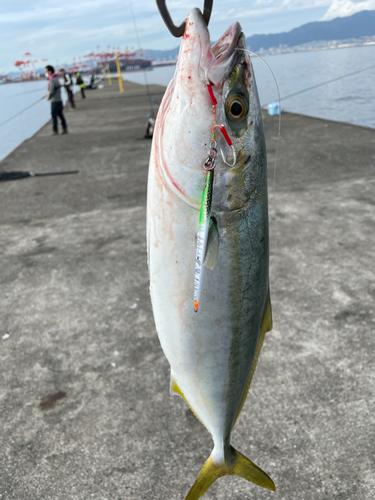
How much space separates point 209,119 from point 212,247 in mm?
395

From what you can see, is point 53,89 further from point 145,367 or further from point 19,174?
point 145,367

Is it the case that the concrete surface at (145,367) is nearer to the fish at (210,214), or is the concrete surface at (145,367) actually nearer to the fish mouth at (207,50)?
the fish at (210,214)

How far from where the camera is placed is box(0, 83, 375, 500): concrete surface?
2320 millimetres

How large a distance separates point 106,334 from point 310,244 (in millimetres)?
2734

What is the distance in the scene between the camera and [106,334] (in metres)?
3.57

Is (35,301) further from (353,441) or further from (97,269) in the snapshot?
(353,441)

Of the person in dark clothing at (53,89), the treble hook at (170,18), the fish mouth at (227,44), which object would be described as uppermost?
the person in dark clothing at (53,89)

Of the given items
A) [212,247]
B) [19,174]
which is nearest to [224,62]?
[212,247]

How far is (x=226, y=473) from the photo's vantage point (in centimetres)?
171

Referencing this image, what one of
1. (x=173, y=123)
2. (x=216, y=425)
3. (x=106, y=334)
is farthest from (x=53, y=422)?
(x=173, y=123)

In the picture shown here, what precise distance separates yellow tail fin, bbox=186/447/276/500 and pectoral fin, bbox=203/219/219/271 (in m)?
0.97

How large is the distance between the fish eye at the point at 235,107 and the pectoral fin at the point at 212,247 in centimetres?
33

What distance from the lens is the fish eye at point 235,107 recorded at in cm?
120

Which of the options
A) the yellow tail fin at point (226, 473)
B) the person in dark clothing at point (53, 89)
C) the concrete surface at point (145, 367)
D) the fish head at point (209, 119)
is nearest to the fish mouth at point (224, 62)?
the fish head at point (209, 119)
